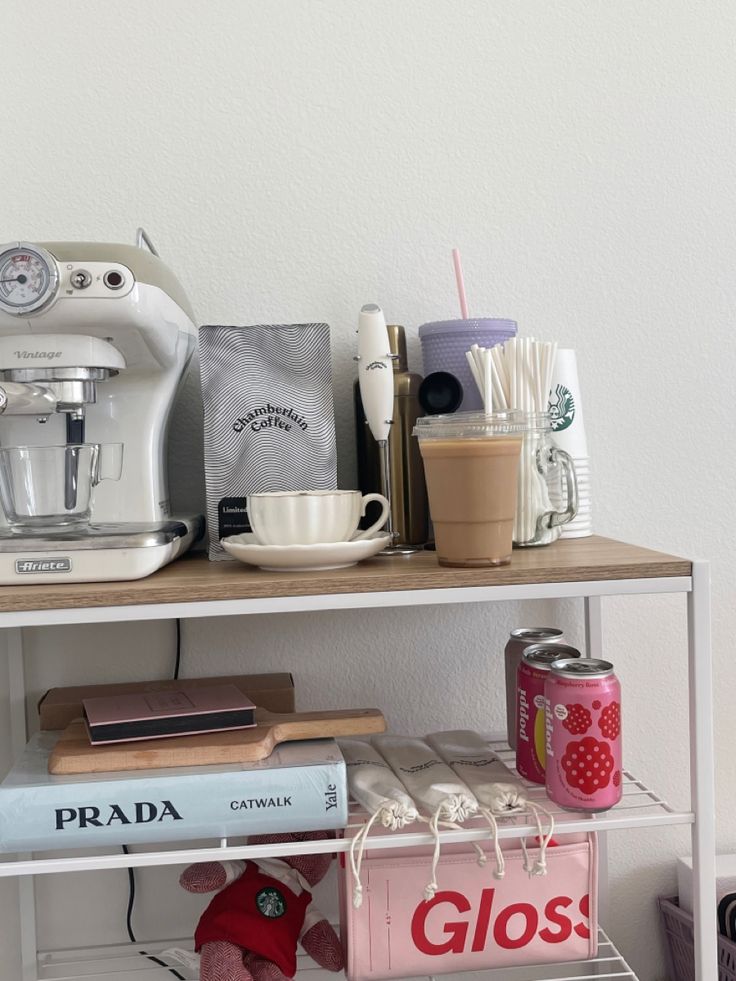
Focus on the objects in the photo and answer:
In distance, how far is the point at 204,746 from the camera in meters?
1.01

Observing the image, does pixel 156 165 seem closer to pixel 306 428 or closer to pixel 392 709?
pixel 306 428

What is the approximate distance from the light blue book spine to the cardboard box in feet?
0.59

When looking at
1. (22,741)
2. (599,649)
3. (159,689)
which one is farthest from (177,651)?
(599,649)

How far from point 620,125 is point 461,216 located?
0.87 feet

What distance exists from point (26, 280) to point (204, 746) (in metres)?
0.50

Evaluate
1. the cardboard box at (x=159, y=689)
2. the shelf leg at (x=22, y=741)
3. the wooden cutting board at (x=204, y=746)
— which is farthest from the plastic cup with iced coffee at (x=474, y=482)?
the shelf leg at (x=22, y=741)

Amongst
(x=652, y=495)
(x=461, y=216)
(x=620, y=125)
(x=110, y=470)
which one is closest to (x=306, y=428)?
(x=110, y=470)

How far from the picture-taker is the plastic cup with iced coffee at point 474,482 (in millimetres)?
999

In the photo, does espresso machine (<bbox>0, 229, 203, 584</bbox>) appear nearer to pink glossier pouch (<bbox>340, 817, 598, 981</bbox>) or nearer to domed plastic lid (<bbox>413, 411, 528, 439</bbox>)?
domed plastic lid (<bbox>413, 411, 528, 439</bbox>)

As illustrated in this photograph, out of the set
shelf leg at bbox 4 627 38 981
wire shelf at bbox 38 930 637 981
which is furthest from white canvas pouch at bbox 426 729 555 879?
shelf leg at bbox 4 627 38 981

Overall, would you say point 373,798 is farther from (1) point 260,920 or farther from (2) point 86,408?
(2) point 86,408

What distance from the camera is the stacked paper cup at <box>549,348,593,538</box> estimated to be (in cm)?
126

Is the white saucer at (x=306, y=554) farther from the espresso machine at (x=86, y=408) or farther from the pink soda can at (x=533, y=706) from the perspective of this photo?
the pink soda can at (x=533, y=706)

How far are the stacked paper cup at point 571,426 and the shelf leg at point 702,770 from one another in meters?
0.27
